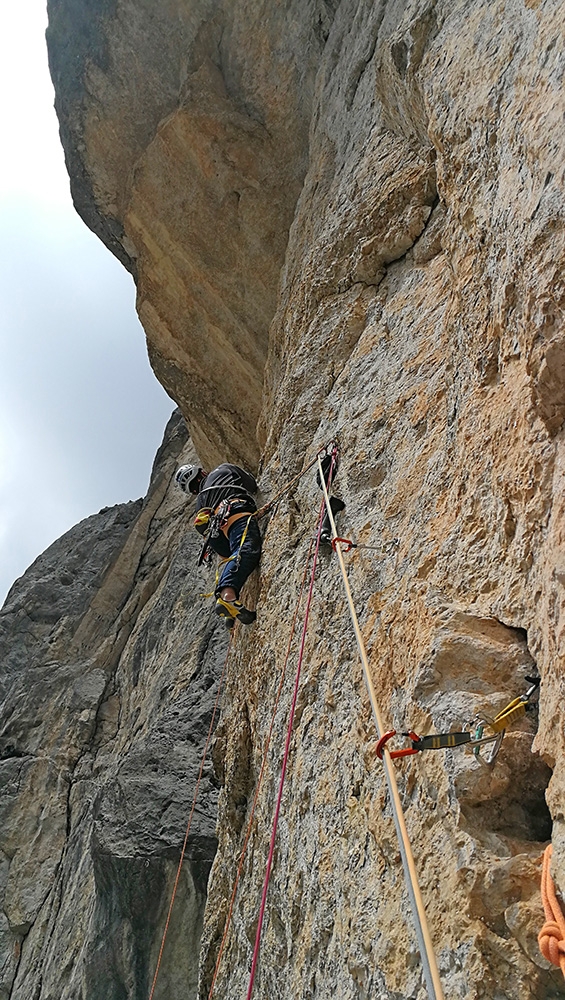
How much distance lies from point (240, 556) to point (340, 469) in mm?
1420

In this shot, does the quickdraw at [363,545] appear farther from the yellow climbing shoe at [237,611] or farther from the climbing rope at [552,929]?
the climbing rope at [552,929]

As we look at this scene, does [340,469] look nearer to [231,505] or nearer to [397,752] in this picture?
[231,505]

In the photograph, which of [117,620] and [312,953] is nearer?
[312,953]

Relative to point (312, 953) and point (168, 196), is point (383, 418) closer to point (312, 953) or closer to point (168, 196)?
point (312, 953)

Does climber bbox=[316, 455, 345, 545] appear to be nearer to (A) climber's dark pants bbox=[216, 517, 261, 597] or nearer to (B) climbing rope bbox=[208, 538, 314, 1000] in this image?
(B) climbing rope bbox=[208, 538, 314, 1000]

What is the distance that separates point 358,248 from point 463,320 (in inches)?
81.1

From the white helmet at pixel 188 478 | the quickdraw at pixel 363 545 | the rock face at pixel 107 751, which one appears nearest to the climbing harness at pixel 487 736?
the quickdraw at pixel 363 545

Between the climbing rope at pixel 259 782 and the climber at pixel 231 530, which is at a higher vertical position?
the climber at pixel 231 530

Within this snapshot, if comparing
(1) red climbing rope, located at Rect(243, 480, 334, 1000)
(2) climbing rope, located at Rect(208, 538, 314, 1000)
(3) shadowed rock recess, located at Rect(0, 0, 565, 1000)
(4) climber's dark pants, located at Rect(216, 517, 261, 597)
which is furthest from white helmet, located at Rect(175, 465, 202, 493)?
(1) red climbing rope, located at Rect(243, 480, 334, 1000)

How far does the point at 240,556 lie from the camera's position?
Result: 5.27 m

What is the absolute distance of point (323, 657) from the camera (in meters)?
3.49

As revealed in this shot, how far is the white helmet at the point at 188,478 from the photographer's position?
25.7 feet

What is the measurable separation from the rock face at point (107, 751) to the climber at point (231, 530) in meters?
2.45

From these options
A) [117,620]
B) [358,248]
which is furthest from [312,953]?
[117,620]
